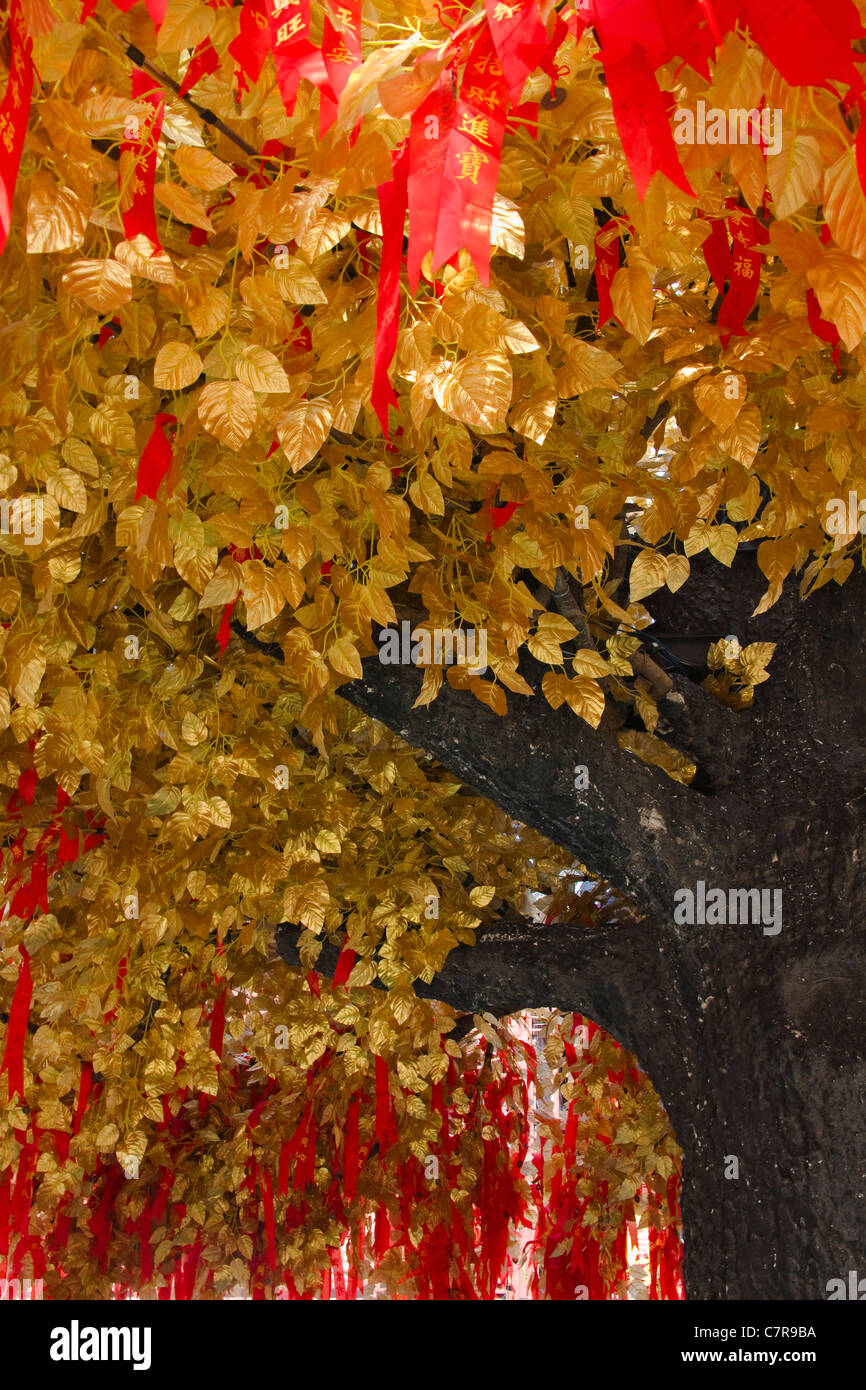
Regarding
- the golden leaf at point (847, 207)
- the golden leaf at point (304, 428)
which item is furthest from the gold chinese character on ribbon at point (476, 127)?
the golden leaf at point (304, 428)

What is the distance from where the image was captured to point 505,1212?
4.97m

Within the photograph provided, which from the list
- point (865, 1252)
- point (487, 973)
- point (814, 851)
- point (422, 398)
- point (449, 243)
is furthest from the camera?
point (487, 973)

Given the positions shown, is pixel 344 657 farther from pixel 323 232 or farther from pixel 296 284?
pixel 323 232

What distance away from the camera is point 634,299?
151 centimetres

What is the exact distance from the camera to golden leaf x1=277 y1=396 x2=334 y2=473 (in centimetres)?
144

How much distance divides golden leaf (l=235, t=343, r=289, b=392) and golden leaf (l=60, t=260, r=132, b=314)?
0.74 ft

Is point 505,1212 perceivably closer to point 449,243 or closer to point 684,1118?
point 684,1118

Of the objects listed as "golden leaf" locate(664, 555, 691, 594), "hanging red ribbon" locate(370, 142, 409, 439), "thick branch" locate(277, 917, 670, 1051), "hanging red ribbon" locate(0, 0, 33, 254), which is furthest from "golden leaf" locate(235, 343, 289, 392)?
"thick branch" locate(277, 917, 670, 1051)

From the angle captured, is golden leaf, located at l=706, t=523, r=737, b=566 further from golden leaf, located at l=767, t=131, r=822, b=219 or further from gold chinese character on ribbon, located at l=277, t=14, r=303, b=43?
gold chinese character on ribbon, located at l=277, t=14, r=303, b=43

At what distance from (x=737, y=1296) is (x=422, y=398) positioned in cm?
205

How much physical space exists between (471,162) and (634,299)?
2.17 feet

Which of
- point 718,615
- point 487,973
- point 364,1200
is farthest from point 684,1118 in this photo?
point 364,1200

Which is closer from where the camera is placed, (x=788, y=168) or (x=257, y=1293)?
(x=788, y=168)

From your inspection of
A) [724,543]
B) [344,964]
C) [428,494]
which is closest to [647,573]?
[724,543]
